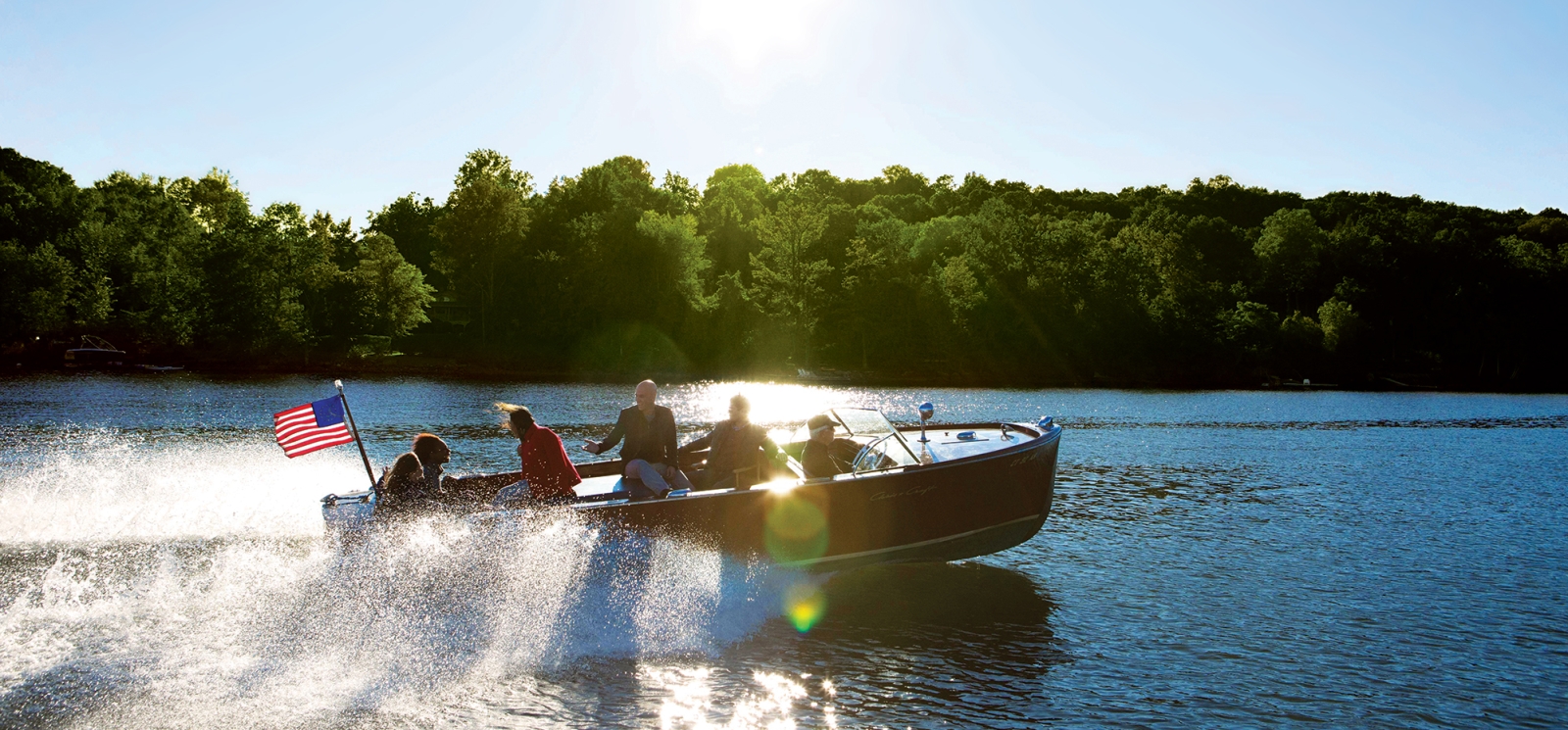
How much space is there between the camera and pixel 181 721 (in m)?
7.66

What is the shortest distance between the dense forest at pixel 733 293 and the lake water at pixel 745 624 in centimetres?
7000

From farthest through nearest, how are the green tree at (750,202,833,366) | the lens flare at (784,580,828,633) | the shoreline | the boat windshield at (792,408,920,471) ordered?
the green tree at (750,202,833,366) < the shoreline < the boat windshield at (792,408,920,471) < the lens flare at (784,580,828,633)

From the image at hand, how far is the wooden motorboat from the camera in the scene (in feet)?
35.4

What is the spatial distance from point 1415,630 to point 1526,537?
8.00 m

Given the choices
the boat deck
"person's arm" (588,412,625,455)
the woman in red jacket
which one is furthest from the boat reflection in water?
"person's arm" (588,412,625,455)

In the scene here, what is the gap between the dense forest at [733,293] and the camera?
83.0 m

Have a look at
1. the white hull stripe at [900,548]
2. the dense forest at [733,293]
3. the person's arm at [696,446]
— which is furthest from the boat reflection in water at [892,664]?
the dense forest at [733,293]

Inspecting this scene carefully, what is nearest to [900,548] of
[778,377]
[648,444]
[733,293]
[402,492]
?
[648,444]

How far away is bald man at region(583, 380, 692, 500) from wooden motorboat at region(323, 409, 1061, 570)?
0.33m

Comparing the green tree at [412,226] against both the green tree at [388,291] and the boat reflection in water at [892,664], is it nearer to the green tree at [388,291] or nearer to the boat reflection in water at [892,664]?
the green tree at [388,291]

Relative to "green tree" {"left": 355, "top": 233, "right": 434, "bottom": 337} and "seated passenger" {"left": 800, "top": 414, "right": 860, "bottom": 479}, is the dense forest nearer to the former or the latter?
"green tree" {"left": 355, "top": 233, "right": 434, "bottom": 337}

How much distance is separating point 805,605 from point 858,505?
1.33 meters

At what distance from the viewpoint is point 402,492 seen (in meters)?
10.3

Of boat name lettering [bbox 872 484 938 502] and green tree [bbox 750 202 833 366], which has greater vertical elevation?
green tree [bbox 750 202 833 366]
